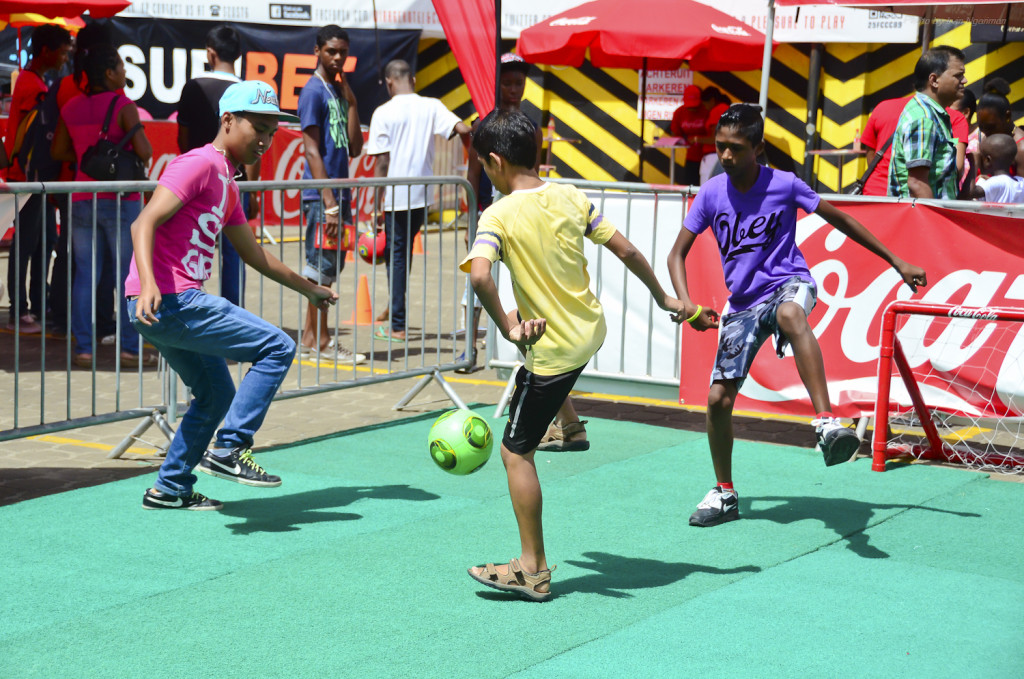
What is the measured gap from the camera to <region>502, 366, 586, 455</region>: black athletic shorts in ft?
15.9

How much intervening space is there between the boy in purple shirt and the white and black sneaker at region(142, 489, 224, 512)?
91.8 inches

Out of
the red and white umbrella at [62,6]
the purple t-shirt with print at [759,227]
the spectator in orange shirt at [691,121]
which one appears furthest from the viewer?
the spectator in orange shirt at [691,121]

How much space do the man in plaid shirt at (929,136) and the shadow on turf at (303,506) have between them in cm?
394

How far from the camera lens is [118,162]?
30.5ft

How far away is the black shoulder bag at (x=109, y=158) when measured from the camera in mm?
9219

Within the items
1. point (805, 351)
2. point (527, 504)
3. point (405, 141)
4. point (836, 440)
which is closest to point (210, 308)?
point (527, 504)

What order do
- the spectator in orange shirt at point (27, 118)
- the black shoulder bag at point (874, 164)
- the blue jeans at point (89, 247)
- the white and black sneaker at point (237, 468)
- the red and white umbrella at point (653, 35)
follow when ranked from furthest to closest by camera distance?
1. the red and white umbrella at point (653, 35)
2. the spectator in orange shirt at point (27, 118)
3. the blue jeans at point (89, 247)
4. the black shoulder bag at point (874, 164)
5. the white and black sneaker at point (237, 468)

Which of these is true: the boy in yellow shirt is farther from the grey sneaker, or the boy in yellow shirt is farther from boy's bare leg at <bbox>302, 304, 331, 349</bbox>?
boy's bare leg at <bbox>302, 304, 331, 349</bbox>

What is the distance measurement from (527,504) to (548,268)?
35.3 inches

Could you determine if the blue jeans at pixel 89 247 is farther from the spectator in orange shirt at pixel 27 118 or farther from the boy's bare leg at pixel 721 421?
the boy's bare leg at pixel 721 421

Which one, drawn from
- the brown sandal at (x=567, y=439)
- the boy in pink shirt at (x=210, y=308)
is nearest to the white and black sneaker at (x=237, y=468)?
the boy in pink shirt at (x=210, y=308)

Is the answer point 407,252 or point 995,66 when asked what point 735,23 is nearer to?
point 995,66

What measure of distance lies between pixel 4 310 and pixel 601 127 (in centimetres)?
1019

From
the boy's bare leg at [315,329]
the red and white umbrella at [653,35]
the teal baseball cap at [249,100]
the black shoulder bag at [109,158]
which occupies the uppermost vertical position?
the red and white umbrella at [653,35]
